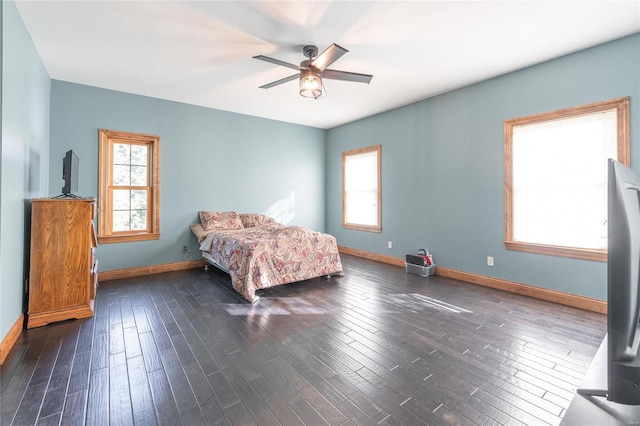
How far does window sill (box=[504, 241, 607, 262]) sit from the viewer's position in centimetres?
304

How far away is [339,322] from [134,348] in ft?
5.65

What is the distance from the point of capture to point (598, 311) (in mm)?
3008

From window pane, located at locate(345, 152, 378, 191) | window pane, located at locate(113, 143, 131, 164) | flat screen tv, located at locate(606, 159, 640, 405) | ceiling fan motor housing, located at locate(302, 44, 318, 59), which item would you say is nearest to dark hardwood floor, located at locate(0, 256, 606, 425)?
flat screen tv, located at locate(606, 159, 640, 405)

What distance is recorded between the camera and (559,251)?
130 inches

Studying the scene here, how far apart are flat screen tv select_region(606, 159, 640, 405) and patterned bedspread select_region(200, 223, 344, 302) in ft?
10.2

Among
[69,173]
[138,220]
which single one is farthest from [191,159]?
[69,173]

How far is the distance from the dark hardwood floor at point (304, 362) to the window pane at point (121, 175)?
190cm

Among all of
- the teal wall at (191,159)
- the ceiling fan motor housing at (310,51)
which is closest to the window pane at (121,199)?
the teal wall at (191,159)

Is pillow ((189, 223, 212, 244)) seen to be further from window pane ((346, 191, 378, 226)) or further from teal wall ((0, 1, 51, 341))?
window pane ((346, 191, 378, 226))

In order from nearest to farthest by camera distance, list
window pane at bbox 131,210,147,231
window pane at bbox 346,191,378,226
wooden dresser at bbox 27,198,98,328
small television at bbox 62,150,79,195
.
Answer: wooden dresser at bbox 27,198,98,328, small television at bbox 62,150,79,195, window pane at bbox 131,210,147,231, window pane at bbox 346,191,378,226

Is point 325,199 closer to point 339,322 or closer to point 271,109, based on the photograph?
point 271,109

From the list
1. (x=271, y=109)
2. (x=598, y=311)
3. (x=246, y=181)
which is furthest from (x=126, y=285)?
(x=598, y=311)

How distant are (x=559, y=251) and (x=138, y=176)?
230 inches

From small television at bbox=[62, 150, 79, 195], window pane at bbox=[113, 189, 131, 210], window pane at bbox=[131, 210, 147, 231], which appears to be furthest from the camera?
window pane at bbox=[131, 210, 147, 231]
